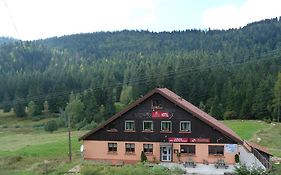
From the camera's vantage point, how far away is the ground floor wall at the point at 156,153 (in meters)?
43.2

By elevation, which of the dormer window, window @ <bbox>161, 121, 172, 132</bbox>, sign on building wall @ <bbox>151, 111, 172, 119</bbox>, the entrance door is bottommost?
the entrance door

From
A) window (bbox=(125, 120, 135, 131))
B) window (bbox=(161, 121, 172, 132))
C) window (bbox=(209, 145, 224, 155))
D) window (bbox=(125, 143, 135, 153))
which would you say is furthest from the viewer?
window (bbox=(125, 120, 135, 131))

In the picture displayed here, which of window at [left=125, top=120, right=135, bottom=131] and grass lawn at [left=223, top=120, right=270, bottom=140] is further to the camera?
grass lawn at [left=223, top=120, right=270, bottom=140]

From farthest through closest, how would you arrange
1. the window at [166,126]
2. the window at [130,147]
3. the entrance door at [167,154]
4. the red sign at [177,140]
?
the window at [130,147], the window at [166,126], the entrance door at [167,154], the red sign at [177,140]

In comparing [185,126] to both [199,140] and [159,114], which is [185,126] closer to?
[199,140]

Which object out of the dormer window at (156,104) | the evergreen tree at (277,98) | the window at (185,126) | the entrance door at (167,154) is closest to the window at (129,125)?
the dormer window at (156,104)

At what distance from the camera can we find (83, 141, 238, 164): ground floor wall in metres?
43.2

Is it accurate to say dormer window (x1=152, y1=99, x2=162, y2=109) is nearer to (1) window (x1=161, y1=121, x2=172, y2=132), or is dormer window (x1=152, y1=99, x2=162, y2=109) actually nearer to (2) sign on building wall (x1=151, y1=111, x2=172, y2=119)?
(2) sign on building wall (x1=151, y1=111, x2=172, y2=119)

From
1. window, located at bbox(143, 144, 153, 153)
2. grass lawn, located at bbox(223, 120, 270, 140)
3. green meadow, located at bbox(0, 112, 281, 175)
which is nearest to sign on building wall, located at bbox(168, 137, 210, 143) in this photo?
window, located at bbox(143, 144, 153, 153)

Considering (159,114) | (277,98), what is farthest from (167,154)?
(277,98)

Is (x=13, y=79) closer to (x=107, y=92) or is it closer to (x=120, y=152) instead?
(x=107, y=92)

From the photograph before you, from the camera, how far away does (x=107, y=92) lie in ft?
366

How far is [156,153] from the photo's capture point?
45.1m

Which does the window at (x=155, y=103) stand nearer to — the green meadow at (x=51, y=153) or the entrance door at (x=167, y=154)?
the entrance door at (x=167, y=154)
